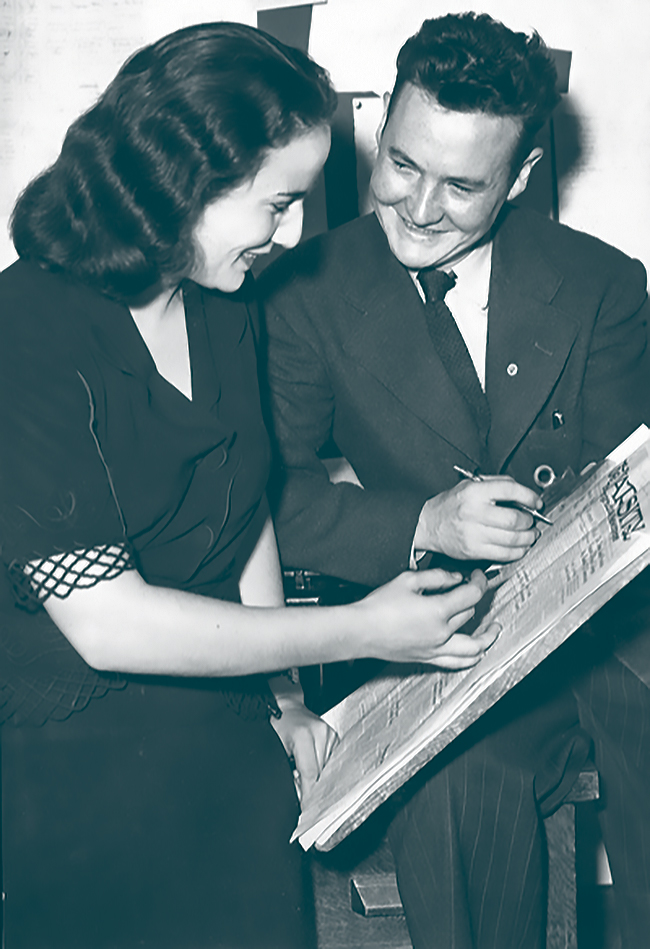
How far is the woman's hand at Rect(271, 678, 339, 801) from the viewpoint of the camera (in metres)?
1.32

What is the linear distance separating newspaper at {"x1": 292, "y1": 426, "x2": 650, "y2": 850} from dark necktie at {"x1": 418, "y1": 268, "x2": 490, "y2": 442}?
27 cm

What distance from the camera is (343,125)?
193 centimetres

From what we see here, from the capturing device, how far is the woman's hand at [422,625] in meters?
1.18

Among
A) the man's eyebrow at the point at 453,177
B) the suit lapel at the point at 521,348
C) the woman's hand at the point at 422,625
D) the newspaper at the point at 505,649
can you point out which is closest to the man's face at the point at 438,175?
the man's eyebrow at the point at 453,177

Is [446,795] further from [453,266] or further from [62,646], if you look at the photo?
[453,266]

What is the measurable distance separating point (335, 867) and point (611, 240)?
1264 millimetres

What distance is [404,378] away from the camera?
1.56m

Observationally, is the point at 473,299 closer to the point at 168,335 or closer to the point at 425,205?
the point at 425,205

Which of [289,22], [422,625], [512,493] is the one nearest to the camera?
[422,625]

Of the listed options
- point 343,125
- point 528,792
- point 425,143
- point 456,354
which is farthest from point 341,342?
point 528,792

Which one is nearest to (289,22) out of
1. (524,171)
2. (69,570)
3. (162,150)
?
(524,171)

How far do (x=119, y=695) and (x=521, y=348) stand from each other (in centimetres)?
78

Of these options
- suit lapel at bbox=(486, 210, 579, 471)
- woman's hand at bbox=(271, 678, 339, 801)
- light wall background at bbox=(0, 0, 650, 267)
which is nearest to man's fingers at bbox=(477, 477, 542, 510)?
suit lapel at bbox=(486, 210, 579, 471)

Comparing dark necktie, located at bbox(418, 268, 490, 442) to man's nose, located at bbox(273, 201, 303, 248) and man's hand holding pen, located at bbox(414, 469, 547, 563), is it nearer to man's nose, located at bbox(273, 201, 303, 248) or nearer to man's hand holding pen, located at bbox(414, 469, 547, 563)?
man's hand holding pen, located at bbox(414, 469, 547, 563)
